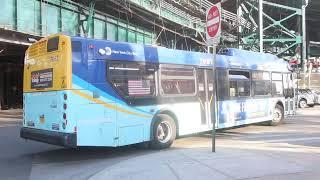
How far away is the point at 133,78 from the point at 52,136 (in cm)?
244

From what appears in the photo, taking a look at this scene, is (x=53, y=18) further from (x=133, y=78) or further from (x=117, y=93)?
(x=117, y=93)

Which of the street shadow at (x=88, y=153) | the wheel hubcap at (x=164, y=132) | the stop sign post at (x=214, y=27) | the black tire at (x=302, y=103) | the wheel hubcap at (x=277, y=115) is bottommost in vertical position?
the street shadow at (x=88, y=153)

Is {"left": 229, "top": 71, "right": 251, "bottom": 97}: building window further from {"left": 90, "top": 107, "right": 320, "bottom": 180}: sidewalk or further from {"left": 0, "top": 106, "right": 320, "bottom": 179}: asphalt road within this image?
{"left": 90, "top": 107, "right": 320, "bottom": 180}: sidewalk

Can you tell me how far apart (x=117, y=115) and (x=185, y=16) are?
→ 88.2ft

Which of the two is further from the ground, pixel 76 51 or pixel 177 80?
pixel 76 51

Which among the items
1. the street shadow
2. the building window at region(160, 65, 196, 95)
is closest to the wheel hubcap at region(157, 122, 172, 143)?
the street shadow

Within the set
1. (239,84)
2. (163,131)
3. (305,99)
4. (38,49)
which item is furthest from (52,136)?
(305,99)

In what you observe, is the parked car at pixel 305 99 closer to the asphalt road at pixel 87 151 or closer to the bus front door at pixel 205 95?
the asphalt road at pixel 87 151

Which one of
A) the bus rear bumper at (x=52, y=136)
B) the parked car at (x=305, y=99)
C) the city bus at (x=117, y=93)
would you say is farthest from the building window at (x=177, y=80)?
the parked car at (x=305, y=99)

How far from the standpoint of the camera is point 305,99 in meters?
36.3

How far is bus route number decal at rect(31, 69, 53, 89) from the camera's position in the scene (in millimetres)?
12077

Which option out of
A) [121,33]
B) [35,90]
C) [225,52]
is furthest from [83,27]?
[35,90]

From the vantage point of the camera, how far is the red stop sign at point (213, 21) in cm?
1160

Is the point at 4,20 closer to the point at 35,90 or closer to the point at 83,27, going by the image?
the point at 83,27
